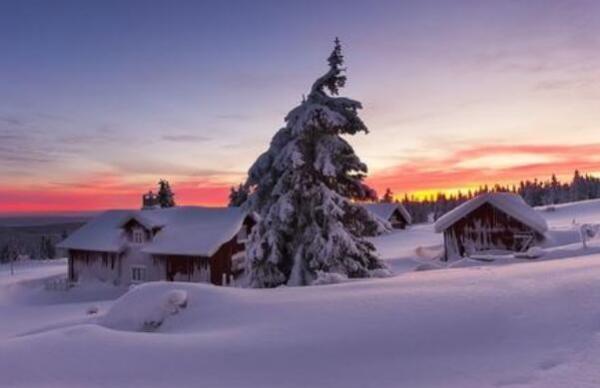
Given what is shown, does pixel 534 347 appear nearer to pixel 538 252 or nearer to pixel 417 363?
pixel 417 363

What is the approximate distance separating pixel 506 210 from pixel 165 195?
174 feet

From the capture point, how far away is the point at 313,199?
2273 cm

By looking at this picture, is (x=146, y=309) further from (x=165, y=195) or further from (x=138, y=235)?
Answer: (x=165, y=195)

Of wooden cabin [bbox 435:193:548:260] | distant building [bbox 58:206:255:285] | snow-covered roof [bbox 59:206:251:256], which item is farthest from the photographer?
snow-covered roof [bbox 59:206:251:256]

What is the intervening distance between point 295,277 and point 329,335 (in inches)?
447

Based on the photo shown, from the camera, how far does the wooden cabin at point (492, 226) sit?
122 ft

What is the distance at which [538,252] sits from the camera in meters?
24.3

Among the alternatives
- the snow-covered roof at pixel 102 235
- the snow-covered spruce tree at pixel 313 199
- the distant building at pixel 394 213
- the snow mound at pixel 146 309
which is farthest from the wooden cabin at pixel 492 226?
the distant building at pixel 394 213

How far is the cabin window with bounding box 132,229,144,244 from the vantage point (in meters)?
44.5

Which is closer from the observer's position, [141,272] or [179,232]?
[179,232]

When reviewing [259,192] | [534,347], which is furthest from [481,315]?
[259,192]

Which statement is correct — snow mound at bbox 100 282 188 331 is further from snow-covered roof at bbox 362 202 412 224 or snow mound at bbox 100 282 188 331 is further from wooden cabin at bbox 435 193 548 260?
snow-covered roof at bbox 362 202 412 224

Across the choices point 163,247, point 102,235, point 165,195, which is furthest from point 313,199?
point 165,195

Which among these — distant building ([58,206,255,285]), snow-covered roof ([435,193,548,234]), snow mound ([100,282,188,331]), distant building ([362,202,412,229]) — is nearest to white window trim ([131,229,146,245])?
distant building ([58,206,255,285])
